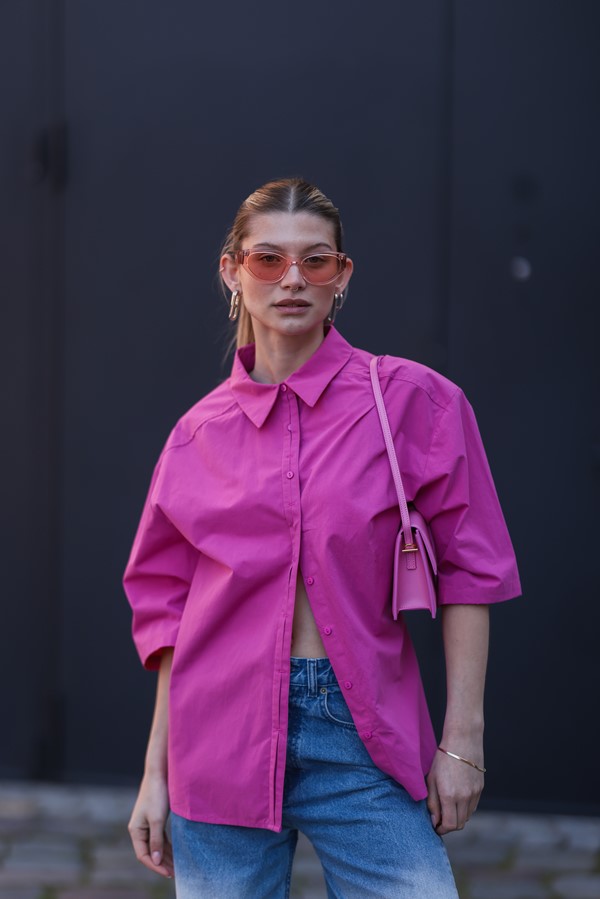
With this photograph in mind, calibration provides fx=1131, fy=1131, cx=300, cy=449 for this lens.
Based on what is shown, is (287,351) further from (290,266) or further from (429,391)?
(429,391)

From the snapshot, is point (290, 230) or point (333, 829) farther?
point (290, 230)

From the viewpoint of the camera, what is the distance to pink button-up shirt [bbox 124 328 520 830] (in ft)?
6.52

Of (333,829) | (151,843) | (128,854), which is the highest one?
(333,829)

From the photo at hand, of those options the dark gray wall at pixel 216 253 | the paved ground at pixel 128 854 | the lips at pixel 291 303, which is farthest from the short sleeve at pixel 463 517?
the dark gray wall at pixel 216 253

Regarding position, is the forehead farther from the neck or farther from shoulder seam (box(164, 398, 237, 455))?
shoulder seam (box(164, 398, 237, 455))

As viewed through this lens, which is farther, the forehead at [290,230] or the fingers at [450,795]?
the forehead at [290,230]

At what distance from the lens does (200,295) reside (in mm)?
4438

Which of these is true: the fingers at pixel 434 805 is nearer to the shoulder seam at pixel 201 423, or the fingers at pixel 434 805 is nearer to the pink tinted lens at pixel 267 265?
the shoulder seam at pixel 201 423

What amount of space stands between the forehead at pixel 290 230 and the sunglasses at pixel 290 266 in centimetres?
2

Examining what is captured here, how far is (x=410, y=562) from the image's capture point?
6.55 ft

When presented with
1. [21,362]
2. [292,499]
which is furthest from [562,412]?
[292,499]

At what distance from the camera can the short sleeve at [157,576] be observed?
2.23m

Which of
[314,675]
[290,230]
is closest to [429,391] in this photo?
[290,230]

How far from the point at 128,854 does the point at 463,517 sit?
247cm
